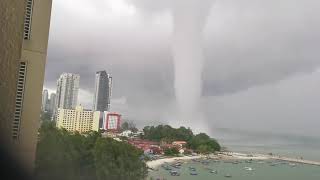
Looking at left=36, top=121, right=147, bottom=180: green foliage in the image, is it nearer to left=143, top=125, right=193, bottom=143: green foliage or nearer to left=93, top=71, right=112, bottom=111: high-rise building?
left=143, top=125, right=193, bottom=143: green foliage

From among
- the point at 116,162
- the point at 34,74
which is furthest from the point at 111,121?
the point at 34,74

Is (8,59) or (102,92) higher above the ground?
(102,92)

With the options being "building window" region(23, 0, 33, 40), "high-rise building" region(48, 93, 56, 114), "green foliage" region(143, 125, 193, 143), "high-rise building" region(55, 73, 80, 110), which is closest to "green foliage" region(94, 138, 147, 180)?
"building window" region(23, 0, 33, 40)

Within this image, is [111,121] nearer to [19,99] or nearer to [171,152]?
[171,152]

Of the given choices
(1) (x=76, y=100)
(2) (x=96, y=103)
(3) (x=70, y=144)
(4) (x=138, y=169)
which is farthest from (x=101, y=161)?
(2) (x=96, y=103)

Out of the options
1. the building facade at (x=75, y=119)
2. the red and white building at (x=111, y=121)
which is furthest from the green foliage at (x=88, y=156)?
the red and white building at (x=111, y=121)

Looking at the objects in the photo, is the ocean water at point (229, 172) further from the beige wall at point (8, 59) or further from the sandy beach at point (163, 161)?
the beige wall at point (8, 59)
